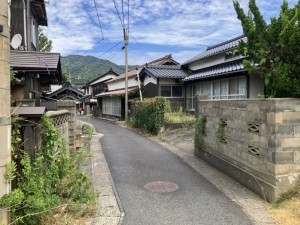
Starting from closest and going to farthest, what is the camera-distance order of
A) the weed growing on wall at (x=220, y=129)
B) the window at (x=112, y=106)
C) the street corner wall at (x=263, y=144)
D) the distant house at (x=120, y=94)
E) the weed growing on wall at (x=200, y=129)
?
the street corner wall at (x=263, y=144) < the weed growing on wall at (x=220, y=129) < the weed growing on wall at (x=200, y=129) < the distant house at (x=120, y=94) < the window at (x=112, y=106)

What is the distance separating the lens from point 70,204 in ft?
17.6

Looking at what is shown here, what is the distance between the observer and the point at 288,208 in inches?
214

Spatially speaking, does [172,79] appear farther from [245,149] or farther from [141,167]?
[245,149]

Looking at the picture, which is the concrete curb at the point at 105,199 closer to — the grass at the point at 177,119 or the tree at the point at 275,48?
the tree at the point at 275,48

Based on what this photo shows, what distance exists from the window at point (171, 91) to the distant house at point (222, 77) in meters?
0.78

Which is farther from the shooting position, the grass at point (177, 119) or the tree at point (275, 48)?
the grass at point (177, 119)

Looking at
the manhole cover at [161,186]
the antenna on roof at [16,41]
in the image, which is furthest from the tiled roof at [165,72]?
the manhole cover at [161,186]

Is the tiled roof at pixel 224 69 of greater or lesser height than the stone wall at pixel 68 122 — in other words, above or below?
above

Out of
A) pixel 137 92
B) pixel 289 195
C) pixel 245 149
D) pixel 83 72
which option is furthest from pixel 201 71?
pixel 83 72

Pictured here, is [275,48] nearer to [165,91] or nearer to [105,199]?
[105,199]

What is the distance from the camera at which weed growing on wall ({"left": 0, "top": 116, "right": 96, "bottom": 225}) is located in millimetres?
4168

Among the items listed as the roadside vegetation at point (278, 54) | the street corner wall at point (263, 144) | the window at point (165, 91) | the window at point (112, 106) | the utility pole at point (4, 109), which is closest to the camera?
the utility pole at point (4, 109)

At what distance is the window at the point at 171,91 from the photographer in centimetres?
2303

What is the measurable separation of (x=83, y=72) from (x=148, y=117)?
80.2m
